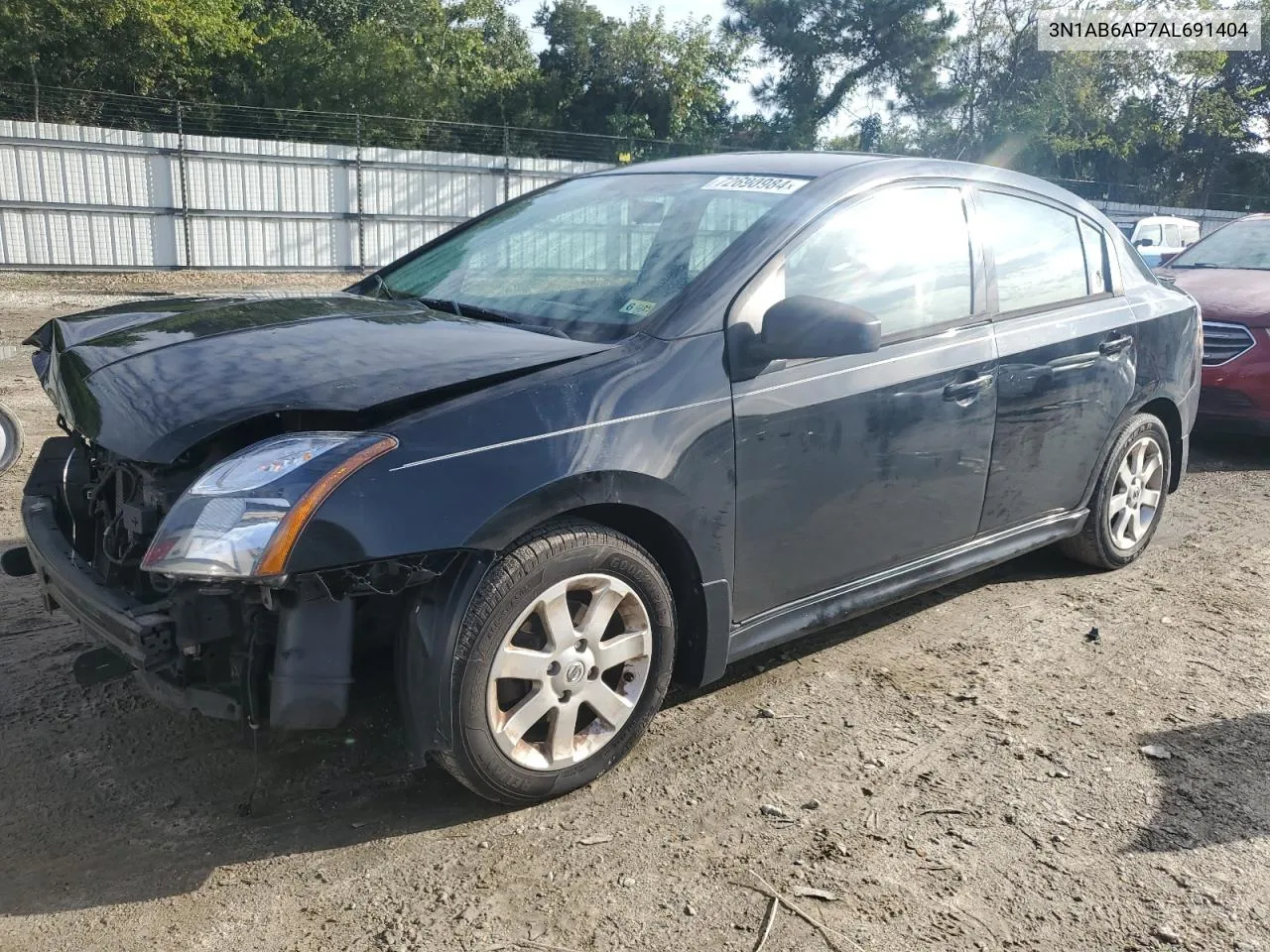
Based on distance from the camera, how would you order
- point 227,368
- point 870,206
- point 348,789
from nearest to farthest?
point 227,368 → point 348,789 → point 870,206

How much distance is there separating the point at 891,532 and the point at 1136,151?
4765cm

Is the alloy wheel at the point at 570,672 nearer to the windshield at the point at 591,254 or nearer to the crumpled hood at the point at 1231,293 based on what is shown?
the windshield at the point at 591,254

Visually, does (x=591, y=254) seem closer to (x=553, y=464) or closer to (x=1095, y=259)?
(x=553, y=464)

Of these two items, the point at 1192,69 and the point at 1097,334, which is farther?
the point at 1192,69

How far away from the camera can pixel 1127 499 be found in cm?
482

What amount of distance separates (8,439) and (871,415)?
14.7 ft

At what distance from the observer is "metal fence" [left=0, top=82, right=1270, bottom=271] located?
696 inches

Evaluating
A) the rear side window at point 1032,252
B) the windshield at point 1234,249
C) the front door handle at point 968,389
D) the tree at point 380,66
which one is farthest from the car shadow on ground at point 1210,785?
the tree at point 380,66

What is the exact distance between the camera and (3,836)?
8.79 feet

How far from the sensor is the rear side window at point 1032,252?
13.2ft

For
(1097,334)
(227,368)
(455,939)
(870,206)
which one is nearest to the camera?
(455,939)

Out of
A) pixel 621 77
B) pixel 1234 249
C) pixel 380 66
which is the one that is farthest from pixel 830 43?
pixel 1234 249

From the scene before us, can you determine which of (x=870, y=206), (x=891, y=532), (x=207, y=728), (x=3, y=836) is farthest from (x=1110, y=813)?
(x=3, y=836)

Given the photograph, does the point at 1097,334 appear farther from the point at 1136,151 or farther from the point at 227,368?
the point at 1136,151
